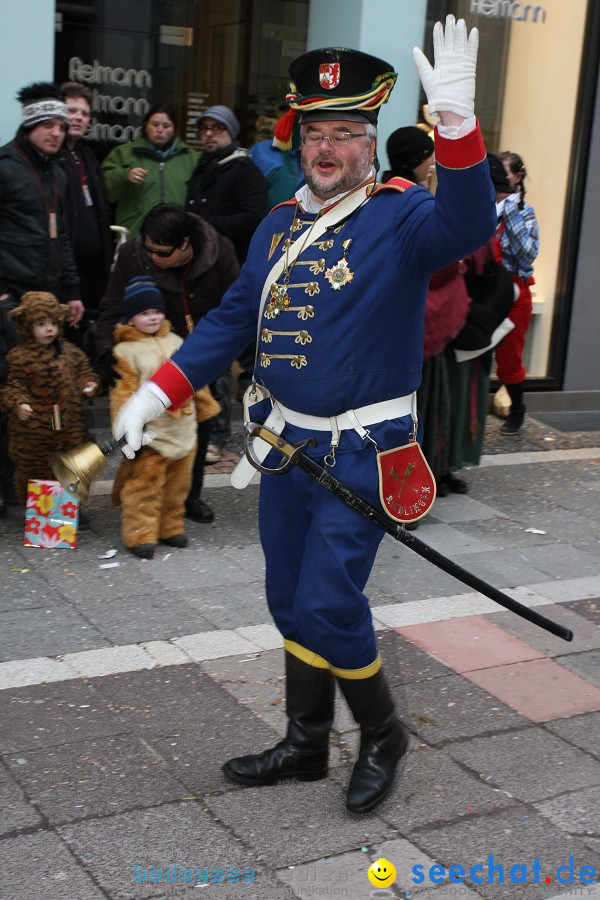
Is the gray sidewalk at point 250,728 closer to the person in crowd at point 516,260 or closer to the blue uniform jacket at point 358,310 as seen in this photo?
the blue uniform jacket at point 358,310

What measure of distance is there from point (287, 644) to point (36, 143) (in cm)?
365

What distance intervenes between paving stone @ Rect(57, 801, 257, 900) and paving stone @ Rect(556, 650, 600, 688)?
1.84 metres

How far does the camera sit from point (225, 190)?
7.73 metres

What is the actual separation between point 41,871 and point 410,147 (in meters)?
4.17

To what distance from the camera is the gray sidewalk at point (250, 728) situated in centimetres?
346

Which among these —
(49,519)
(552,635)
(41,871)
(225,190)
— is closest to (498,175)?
(225,190)

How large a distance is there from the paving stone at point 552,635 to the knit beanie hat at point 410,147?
2.33m

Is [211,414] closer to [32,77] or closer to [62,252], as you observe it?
[62,252]

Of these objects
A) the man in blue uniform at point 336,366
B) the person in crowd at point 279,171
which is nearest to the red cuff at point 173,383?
the man in blue uniform at point 336,366

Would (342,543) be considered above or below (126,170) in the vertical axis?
below

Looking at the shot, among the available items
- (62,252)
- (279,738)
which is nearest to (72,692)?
(279,738)

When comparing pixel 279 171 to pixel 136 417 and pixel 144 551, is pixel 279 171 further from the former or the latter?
pixel 136 417

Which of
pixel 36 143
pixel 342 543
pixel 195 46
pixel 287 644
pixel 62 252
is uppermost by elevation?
pixel 195 46

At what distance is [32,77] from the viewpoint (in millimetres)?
7309
